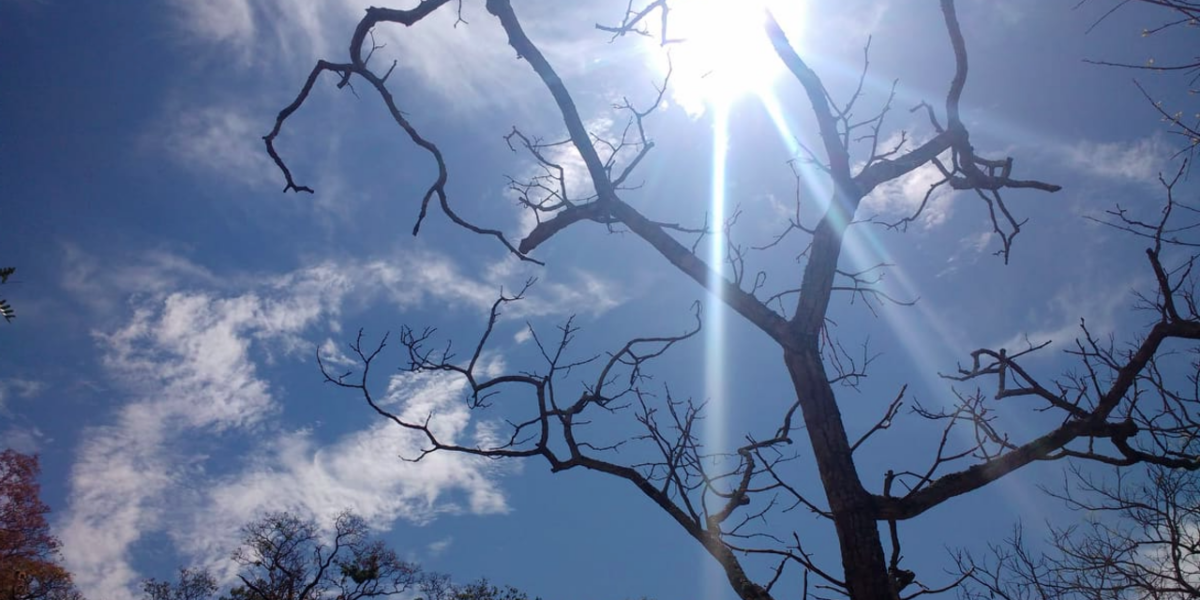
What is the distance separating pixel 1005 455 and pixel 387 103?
254cm

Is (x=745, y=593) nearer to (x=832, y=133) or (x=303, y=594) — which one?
(x=832, y=133)

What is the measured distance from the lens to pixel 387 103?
317 cm

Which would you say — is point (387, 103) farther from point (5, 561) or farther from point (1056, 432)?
point (5, 561)

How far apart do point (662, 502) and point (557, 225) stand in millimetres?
1165

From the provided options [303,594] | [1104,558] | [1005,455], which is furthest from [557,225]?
[303,594]

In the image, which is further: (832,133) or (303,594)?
(303,594)

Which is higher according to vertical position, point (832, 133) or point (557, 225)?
point (832, 133)

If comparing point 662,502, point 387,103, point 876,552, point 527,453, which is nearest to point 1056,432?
point 876,552

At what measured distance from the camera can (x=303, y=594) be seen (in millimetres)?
21938

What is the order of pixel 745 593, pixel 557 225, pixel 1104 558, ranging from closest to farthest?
pixel 745 593 → pixel 557 225 → pixel 1104 558

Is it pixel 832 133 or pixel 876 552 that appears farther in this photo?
pixel 832 133

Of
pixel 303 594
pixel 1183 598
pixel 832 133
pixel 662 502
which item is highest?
pixel 303 594

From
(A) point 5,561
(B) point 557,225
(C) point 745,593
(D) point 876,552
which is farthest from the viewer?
(A) point 5,561

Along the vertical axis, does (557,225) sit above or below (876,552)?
above
